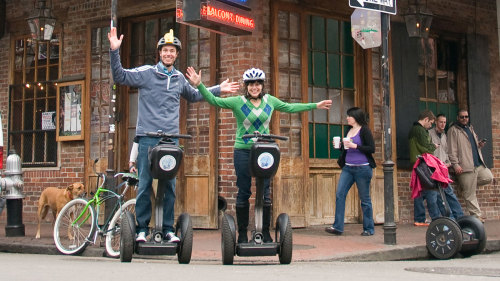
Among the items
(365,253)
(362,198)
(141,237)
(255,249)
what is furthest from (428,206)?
(141,237)

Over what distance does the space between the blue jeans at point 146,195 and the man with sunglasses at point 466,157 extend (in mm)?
7215

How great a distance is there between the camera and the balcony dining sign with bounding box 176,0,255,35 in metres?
10.1

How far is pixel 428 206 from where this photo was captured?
1186cm

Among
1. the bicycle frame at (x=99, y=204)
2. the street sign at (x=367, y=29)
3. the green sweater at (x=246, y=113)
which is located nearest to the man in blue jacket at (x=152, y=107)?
the green sweater at (x=246, y=113)

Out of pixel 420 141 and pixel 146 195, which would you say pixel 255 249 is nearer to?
pixel 146 195

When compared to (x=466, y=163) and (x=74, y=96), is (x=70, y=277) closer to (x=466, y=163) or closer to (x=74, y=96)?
(x=74, y=96)

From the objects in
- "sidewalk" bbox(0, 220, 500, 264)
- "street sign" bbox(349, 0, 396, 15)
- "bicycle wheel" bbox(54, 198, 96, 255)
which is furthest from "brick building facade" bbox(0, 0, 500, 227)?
"bicycle wheel" bbox(54, 198, 96, 255)

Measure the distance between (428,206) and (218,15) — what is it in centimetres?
437

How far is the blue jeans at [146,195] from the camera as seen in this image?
7277 mm

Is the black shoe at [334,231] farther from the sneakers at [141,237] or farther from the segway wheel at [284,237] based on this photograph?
the sneakers at [141,237]

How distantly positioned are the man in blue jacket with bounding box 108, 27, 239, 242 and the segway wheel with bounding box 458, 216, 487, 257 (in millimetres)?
3822

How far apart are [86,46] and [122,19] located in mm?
806

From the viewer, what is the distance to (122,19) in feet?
42.2

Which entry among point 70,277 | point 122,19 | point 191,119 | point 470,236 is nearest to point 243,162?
point 70,277
